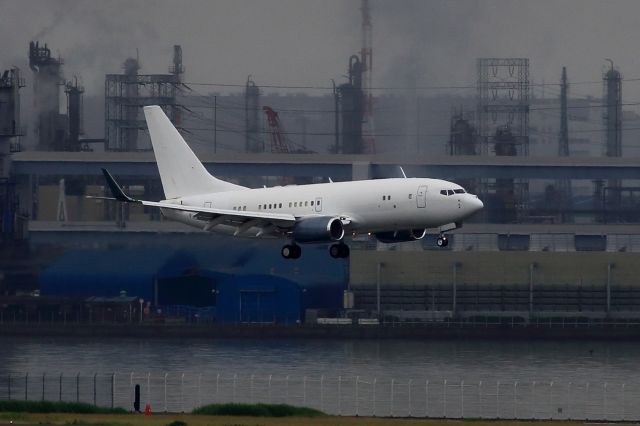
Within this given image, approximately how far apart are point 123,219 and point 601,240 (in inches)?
1949

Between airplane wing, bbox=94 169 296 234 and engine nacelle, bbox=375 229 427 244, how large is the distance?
5205 millimetres

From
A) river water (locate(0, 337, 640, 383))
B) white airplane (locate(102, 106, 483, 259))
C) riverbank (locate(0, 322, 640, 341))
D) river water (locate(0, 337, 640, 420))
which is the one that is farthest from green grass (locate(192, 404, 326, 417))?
riverbank (locate(0, 322, 640, 341))

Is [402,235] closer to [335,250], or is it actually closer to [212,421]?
[335,250]

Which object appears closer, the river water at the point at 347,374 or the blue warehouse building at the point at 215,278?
the river water at the point at 347,374

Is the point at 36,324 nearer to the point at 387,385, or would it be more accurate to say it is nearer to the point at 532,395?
the point at 387,385

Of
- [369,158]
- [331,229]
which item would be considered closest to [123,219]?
[369,158]

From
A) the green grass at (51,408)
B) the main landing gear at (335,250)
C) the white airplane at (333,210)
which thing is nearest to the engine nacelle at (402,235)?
the white airplane at (333,210)

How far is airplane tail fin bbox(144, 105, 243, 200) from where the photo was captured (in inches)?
4284

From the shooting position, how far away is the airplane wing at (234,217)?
95438 mm

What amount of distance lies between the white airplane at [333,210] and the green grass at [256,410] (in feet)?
29.4

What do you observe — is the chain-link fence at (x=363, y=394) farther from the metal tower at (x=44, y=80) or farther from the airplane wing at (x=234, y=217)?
the metal tower at (x=44, y=80)

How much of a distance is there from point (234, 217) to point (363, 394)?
63.6 feet

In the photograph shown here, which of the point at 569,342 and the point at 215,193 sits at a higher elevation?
the point at 215,193

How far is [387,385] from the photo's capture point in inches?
4688
